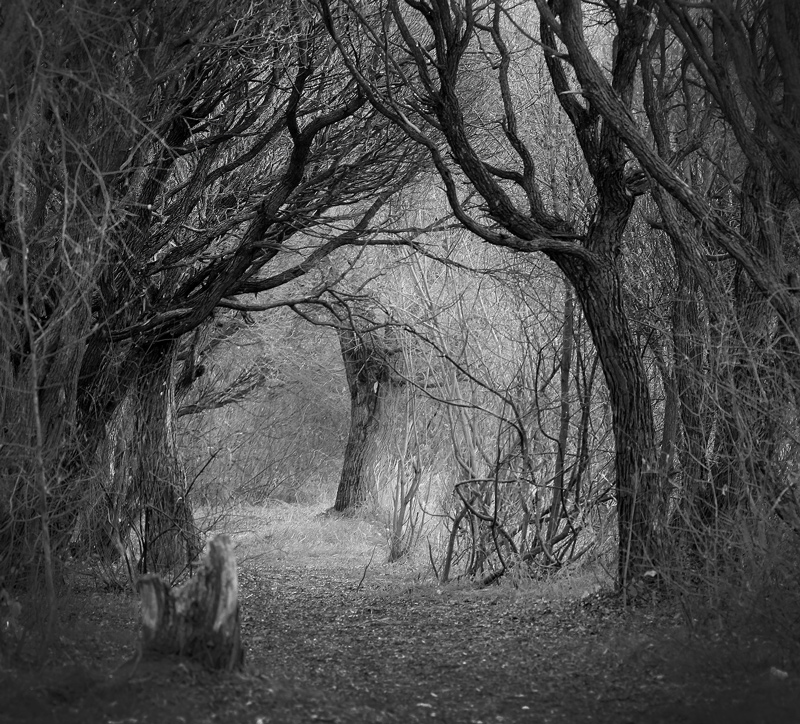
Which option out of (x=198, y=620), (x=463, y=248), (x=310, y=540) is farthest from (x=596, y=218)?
(x=310, y=540)

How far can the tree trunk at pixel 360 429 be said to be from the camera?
14.5 meters

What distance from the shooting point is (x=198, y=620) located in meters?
3.67

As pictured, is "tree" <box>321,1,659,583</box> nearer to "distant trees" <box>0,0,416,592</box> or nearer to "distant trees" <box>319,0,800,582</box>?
"distant trees" <box>319,0,800,582</box>

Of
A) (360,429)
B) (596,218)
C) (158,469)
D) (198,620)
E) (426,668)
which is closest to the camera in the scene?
(198,620)

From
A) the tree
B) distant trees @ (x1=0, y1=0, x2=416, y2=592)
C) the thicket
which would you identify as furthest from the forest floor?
distant trees @ (x1=0, y1=0, x2=416, y2=592)

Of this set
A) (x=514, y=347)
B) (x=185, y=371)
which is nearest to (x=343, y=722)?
(x=514, y=347)

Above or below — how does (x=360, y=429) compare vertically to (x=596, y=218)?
below

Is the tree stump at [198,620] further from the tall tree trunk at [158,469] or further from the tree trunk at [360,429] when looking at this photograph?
the tree trunk at [360,429]

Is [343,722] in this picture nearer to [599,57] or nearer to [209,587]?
[209,587]

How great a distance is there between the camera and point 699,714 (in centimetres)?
328

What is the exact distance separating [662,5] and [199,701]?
4.58m

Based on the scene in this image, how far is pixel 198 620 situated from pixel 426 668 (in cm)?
162

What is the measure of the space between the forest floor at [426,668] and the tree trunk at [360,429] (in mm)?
6689

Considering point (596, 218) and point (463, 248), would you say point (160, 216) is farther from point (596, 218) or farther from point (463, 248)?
point (463, 248)
